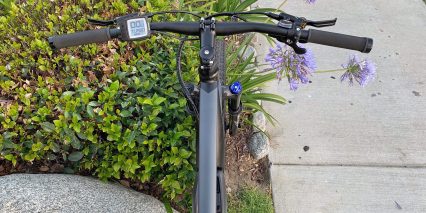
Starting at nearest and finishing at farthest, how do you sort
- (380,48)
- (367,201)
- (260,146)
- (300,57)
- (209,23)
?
(209,23) → (300,57) → (367,201) → (260,146) → (380,48)

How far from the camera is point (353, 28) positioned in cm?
395

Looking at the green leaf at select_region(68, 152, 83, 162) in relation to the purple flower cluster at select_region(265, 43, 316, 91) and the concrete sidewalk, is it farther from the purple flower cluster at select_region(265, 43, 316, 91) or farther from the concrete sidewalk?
the concrete sidewalk

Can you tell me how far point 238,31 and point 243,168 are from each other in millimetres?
1695

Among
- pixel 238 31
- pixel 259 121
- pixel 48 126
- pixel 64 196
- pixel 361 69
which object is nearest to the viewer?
pixel 238 31

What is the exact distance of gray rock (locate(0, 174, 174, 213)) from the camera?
1906 mm

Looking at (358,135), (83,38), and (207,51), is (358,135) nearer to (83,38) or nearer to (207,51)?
(207,51)

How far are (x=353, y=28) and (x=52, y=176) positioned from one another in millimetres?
3028

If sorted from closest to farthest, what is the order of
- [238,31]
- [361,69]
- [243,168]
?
[238,31], [361,69], [243,168]

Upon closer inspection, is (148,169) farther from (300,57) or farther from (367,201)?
(367,201)

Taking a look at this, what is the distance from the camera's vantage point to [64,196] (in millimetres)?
1994

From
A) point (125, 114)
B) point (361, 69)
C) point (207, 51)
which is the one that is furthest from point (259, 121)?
point (207, 51)

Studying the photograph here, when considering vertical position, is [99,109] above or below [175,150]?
above

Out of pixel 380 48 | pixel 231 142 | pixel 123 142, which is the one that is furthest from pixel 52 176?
pixel 380 48

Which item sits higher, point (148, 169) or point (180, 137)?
point (180, 137)
